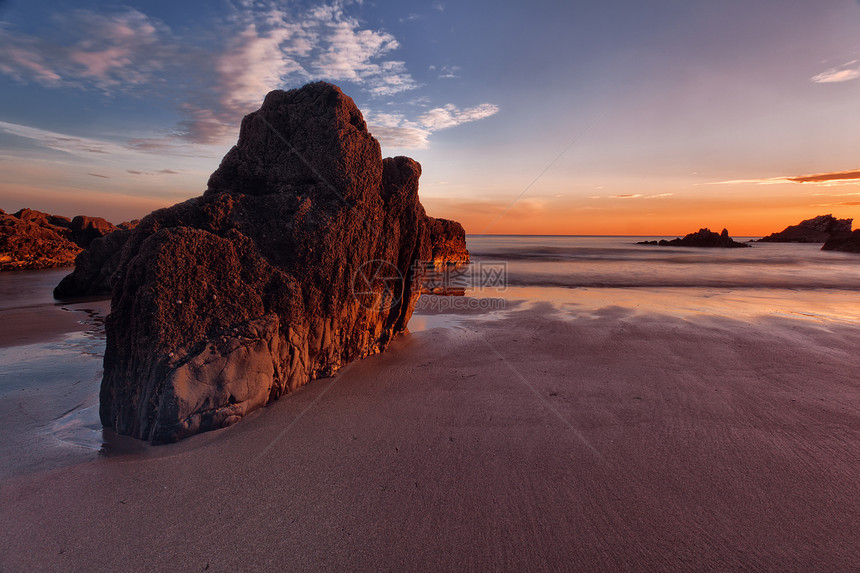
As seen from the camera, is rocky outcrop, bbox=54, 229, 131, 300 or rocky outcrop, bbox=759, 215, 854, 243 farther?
rocky outcrop, bbox=759, 215, 854, 243

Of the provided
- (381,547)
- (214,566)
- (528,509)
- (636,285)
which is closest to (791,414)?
(528,509)

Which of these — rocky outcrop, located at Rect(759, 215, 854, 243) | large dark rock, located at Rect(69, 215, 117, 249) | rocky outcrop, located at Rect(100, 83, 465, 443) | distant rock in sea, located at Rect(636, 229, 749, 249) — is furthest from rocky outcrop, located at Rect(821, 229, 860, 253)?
large dark rock, located at Rect(69, 215, 117, 249)

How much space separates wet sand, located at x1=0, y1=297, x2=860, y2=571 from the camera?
2.18 meters

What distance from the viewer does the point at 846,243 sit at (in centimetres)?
4469

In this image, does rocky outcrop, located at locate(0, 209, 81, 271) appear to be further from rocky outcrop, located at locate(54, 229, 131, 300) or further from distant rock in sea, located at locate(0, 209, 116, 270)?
rocky outcrop, located at locate(54, 229, 131, 300)

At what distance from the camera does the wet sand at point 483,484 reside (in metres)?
2.18

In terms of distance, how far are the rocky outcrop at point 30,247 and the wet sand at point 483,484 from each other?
2326 cm

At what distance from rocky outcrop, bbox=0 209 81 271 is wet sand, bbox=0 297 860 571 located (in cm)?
2326

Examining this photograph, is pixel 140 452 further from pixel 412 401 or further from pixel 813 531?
pixel 813 531

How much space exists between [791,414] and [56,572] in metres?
6.07

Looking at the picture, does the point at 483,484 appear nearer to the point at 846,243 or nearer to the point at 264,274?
the point at 264,274

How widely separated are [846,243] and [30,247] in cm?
7534

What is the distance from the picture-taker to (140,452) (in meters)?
3.10

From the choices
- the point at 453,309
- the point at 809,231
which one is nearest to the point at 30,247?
the point at 453,309
